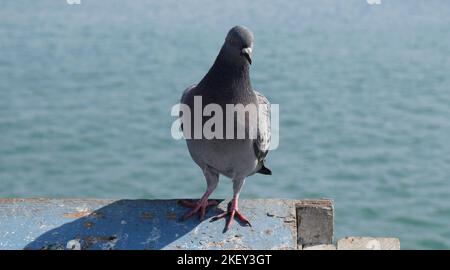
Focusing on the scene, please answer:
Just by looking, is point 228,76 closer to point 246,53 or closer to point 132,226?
point 246,53

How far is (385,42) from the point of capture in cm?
1839

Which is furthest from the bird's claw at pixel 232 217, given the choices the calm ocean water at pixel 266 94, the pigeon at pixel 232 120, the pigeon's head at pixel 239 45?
the calm ocean water at pixel 266 94

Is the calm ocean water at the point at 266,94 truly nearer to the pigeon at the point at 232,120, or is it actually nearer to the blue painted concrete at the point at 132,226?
the blue painted concrete at the point at 132,226

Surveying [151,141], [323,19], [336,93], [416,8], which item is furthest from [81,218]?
[416,8]

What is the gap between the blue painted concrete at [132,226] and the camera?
5.37m

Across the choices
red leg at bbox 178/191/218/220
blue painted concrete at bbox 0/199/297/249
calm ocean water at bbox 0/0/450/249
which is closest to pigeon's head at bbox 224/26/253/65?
red leg at bbox 178/191/218/220

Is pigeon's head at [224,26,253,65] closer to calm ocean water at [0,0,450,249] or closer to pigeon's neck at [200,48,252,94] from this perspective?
pigeon's neck at [200,48,252,94]

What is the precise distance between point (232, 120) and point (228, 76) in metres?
0.30

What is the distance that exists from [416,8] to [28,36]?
996 centimetres

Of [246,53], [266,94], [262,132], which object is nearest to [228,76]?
[246,53]

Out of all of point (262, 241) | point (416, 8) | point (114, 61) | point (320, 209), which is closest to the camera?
point (262, 241)

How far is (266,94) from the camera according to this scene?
14781 mm

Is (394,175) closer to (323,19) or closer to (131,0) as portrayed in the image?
Answer: (323,19)

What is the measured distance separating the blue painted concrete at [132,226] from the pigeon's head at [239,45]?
1.24 meters
